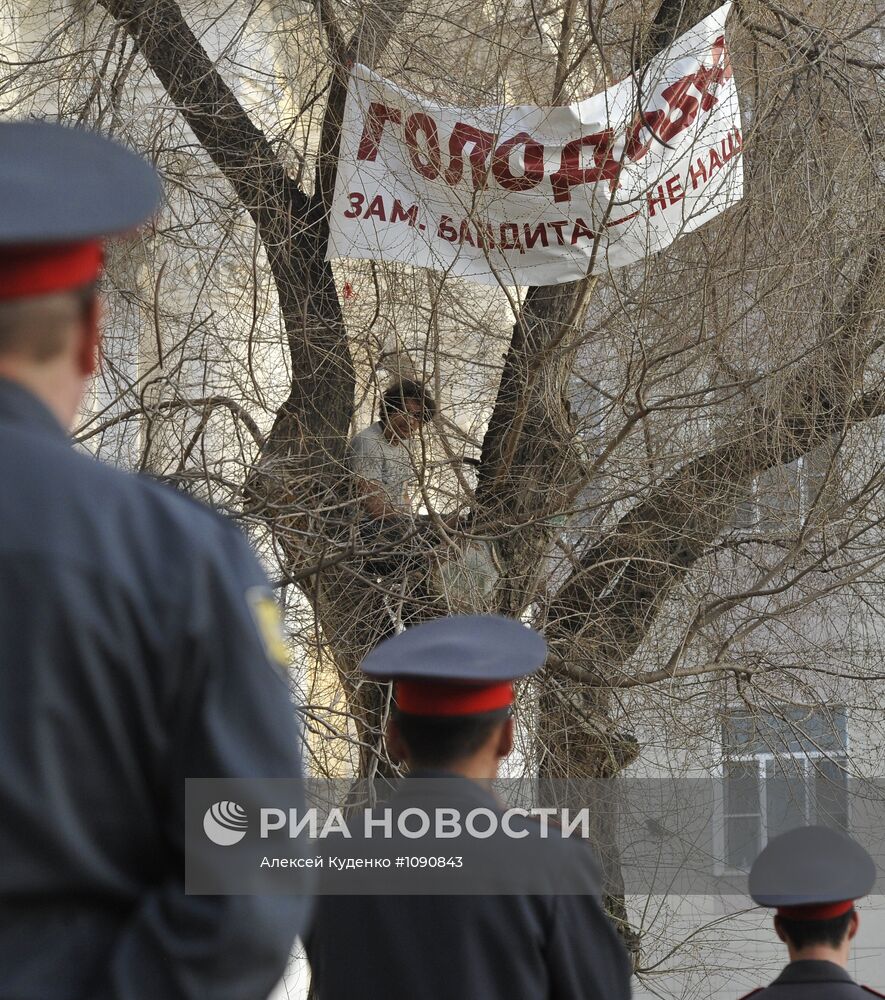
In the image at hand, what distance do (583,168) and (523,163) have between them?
244 millimetres

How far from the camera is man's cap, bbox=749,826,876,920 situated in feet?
8.96

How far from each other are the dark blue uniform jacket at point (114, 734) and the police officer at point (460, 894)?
1.13m

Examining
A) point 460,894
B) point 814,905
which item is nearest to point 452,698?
point 460,894

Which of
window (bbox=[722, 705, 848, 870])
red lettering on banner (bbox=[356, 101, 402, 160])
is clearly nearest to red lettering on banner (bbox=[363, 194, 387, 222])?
red lettering on banner (bbox=[356, 101, 402, 160])

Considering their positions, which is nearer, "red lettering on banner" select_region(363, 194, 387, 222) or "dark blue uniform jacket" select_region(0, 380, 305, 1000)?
"dark blue uniform jacket" select_region(0, 380, 305, 1000)

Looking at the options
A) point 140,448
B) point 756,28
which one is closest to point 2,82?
point 140,448

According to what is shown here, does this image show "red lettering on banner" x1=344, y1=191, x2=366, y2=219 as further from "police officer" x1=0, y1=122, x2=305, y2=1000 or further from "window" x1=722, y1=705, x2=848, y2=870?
"police officer" x1=0, y1=122, x2=305, y2=1000

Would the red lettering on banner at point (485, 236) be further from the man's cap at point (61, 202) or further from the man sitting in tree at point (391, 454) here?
the man's cap at point (61, 202)

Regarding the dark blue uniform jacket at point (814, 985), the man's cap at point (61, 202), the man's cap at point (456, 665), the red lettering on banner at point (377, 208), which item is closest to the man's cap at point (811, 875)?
the dark blue uniform jacket at point (814, 985)

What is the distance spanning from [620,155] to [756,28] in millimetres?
1434

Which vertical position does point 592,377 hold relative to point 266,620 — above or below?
above

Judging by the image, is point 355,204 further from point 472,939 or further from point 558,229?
point 472,939

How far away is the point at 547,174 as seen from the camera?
571 cm

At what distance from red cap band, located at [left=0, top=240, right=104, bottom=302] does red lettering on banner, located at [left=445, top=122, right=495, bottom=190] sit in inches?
179
